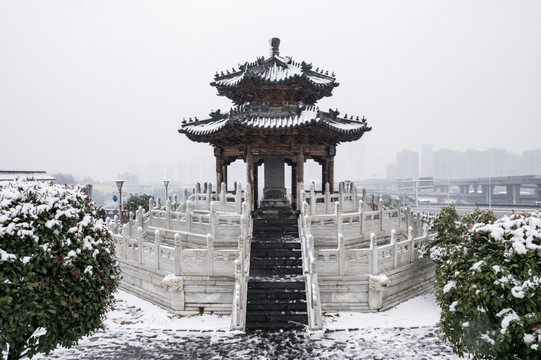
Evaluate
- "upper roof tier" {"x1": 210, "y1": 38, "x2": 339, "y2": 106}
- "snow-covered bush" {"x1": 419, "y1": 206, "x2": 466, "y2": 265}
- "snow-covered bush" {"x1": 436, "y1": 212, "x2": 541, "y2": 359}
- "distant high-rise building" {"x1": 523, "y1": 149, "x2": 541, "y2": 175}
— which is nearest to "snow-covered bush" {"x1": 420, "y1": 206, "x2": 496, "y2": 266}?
"snow-covered bush" {"x1": 419, "y1": 206, "x2": 466, "y2": 265}

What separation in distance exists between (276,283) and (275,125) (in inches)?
271

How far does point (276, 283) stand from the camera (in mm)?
11812

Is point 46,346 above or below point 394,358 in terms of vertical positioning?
above

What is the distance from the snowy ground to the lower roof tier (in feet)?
25.4

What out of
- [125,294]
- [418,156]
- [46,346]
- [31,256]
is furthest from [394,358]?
[418,156]

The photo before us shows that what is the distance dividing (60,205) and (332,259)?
849 centimetres

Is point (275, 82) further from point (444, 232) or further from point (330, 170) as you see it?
point (444, 232)

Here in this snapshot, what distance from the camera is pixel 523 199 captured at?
68688 millimetres

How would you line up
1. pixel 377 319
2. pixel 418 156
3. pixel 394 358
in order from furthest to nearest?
1. pixel 418 156
2. pixel 377 319
3. pixel 394 358

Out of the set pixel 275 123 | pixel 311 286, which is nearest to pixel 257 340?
pixel 311 286

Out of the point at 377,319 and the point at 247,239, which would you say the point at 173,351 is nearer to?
the point at 247,239

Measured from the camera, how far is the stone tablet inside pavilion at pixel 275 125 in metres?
15.9

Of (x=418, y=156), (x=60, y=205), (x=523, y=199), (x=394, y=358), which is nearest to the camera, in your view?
(x=60, y=205)

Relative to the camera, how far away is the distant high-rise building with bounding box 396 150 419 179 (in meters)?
118
